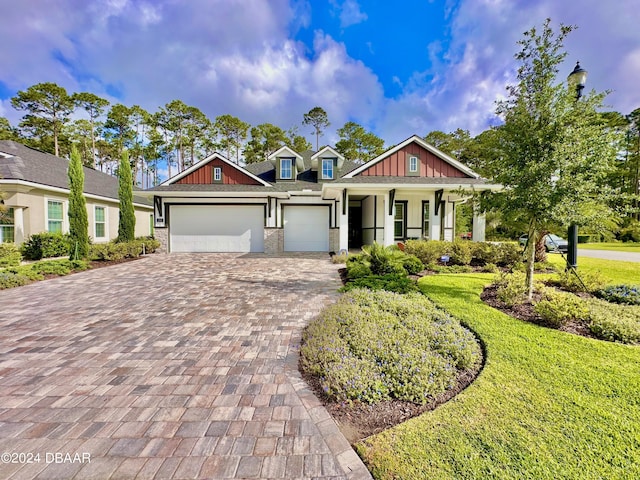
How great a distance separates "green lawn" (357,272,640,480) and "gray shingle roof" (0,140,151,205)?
16.5 m

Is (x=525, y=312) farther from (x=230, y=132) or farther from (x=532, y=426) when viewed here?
(x=230, y=132)

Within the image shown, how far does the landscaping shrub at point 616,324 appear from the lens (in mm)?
3740

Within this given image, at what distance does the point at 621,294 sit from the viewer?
5.31 metres

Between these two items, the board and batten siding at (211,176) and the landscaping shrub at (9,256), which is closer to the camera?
the landscaping shrub at (9,256)

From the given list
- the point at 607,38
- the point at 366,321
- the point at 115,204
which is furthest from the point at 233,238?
the point at 607,38

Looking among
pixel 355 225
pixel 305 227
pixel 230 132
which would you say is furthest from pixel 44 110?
pixel 355 225

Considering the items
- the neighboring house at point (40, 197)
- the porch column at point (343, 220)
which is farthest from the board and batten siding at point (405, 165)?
the neighboring house at point (40, 197)

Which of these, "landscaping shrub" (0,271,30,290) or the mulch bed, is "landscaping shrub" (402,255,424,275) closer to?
the mulch bed

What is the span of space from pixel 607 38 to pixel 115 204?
2336 centimetres

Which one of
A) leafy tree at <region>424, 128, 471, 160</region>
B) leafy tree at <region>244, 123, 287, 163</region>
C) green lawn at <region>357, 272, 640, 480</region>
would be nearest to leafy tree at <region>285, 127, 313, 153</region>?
leafy tree at <region>244, 123, 287, 163</region>

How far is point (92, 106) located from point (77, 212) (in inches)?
1064

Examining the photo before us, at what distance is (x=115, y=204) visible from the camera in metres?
16.9

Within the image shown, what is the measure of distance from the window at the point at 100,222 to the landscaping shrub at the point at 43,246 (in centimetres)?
313

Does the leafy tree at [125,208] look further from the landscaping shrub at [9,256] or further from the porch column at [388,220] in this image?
the porch column at [388,220]
